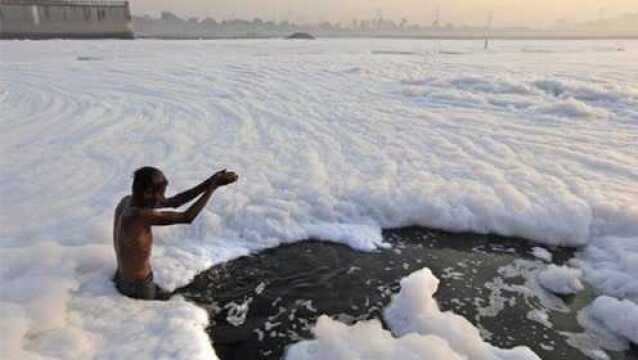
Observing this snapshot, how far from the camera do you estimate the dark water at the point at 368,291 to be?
12.6ft

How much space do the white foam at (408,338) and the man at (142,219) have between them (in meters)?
1.15

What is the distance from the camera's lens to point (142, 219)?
3750 millimetres

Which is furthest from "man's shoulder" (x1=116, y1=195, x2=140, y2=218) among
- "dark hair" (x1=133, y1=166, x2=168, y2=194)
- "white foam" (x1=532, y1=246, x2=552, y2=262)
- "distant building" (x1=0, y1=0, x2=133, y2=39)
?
"distant building" (x1=0, y1=0, x2=133, y2=39)

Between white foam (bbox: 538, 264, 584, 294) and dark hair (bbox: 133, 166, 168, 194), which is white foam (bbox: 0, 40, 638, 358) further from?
dark hair (bbox: 133, 166, 168, 194)

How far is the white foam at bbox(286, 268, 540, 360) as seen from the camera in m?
3.51

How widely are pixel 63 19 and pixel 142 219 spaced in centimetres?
5715

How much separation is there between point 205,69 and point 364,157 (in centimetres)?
1053

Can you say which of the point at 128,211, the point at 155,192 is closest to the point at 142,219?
the point at 128,211

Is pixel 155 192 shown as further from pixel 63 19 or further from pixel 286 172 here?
pixel 63 19

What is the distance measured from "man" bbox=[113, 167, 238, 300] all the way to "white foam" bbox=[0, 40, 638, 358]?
20 cm

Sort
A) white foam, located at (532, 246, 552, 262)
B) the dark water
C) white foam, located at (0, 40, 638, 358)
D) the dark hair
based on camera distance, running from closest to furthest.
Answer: the dark hair < the dark water < white foam, located at (0, 40, 638, 358) < white foam, located at (532, 246, 552, 262)

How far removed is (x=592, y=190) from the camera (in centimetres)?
608

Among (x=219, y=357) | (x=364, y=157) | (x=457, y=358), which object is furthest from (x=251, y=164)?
(x=457, y=358)

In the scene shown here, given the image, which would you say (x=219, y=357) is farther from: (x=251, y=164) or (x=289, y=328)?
(x=251, y=164)
